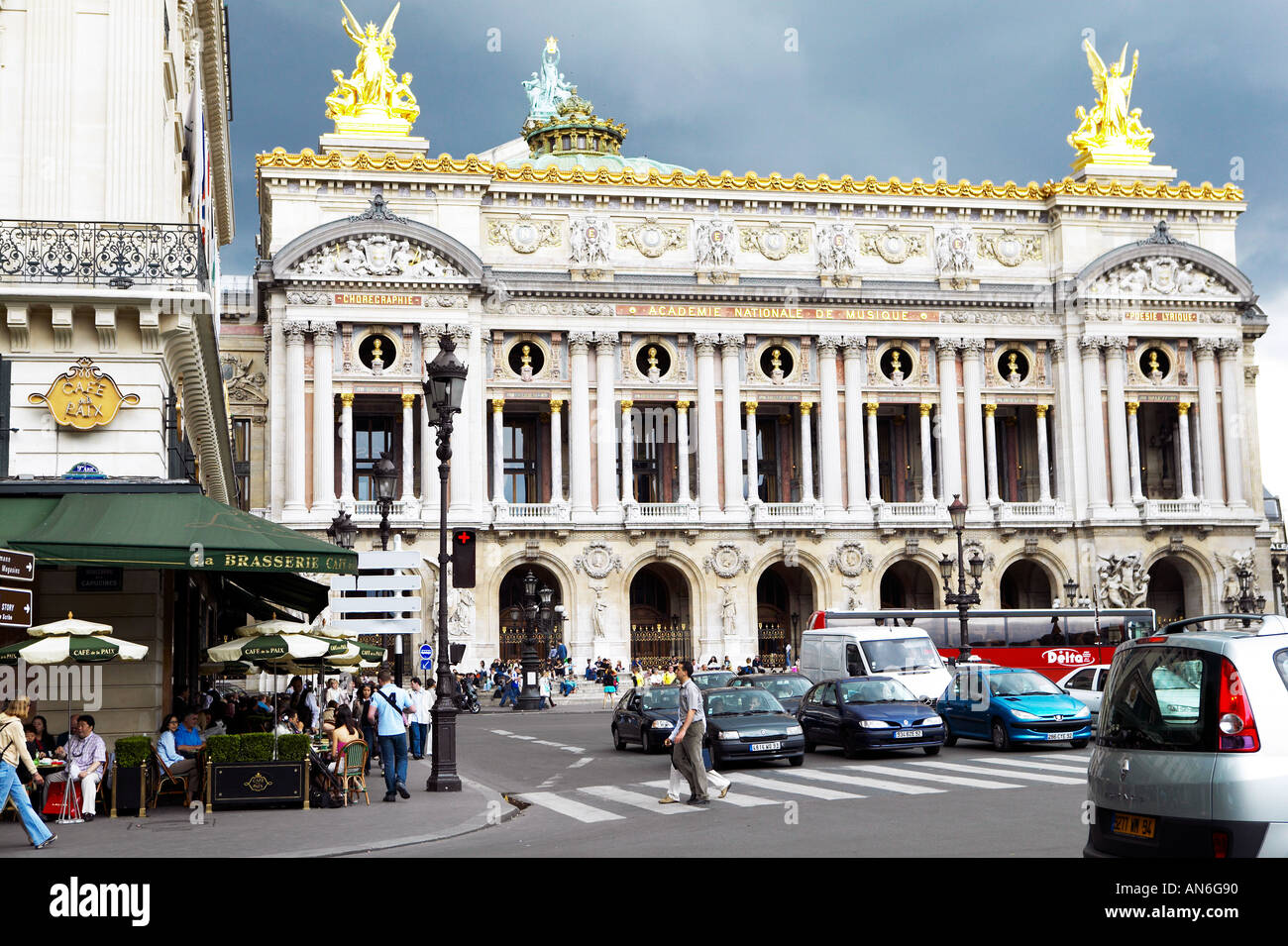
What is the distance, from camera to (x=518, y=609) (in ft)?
194

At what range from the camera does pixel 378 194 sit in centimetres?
5959

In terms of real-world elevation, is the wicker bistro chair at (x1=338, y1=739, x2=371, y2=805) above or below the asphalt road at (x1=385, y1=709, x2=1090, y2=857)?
above

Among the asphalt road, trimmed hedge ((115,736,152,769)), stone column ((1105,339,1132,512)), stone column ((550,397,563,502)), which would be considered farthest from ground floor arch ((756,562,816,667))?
trimmed hedge ((115,736,152,769))

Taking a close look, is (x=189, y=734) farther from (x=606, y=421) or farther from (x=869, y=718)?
(x=606, y=421)

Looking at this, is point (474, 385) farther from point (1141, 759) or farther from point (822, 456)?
point (1141, 759)

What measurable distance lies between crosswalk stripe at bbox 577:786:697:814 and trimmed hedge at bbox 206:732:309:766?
4.30 m

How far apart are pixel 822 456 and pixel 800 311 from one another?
638 centimetres

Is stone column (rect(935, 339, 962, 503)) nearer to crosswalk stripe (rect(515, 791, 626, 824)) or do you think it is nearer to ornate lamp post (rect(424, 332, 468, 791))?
ornate lamp post (rect(424, 332, 468, 791))

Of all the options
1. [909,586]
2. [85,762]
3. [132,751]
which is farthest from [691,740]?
[909,586]

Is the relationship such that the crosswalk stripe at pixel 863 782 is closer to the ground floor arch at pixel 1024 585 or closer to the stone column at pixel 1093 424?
the stone column at pixel 1093 424

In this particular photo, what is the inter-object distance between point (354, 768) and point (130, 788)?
288 cm

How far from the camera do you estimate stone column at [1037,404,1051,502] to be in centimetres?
6494

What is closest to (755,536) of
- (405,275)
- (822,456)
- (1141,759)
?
(822,456)

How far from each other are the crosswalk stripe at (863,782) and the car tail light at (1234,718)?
10.7m
